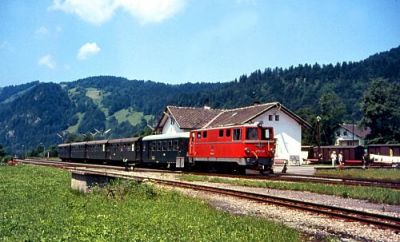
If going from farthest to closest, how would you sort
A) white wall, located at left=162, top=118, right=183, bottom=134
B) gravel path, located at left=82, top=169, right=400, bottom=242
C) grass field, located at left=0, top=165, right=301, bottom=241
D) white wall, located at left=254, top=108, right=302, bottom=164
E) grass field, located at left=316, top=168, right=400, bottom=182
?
white wall, located at left=162, top=118, right=183, bottom=134 → white wall, located at left=254, top=108, right=302, bottom=164 → grass field, located at left=316, top=168, right=400, bottom=182 → gravel path, located at left=82, top=169, right=400, bottom=242 → grass field, located at left=0, top=165, right=301, bottom=241

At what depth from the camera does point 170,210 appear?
1348 centimetres

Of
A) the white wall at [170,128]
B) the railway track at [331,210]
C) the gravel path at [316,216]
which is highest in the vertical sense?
the white wall at [170,128]

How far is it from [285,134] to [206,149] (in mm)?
23509

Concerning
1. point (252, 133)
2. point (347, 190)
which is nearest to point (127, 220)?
point (347, 190)

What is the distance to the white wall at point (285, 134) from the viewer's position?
53281 millimetres

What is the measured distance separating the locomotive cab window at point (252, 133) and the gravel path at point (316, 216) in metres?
9.07

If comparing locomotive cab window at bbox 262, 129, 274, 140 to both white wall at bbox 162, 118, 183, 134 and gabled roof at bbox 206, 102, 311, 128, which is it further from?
white wall at bbox 162, 118, 183, 134

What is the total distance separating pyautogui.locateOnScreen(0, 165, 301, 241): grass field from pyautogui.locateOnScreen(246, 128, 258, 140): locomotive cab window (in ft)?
39.3

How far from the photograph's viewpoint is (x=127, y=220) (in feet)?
38.2

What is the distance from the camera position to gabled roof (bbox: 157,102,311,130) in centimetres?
5225

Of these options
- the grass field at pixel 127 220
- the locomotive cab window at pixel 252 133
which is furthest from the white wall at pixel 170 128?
the grass field at pixel 127 220

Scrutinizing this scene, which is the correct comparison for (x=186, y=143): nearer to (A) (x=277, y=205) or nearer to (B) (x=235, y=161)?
(B) (x=235, y=161)

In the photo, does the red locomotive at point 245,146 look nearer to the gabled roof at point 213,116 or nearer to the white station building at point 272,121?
the white station building at point 272,121

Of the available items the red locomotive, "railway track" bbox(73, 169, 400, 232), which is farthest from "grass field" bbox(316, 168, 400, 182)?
"railway track" bbox(73, 169, 400, 232)
